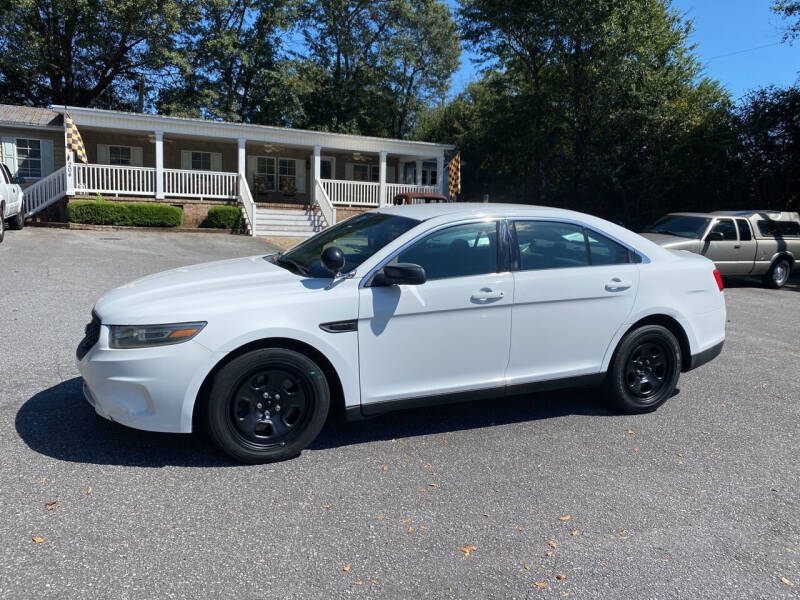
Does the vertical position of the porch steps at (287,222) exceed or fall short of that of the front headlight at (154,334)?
it exceeds it

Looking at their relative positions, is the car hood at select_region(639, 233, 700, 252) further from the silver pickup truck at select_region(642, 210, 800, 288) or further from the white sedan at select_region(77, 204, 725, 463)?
the white sedan at select_region(77, 204, 725, 463)

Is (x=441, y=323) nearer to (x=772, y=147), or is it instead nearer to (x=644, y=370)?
(x=644, y=370)

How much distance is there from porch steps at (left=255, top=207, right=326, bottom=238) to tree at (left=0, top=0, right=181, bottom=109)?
12.4m

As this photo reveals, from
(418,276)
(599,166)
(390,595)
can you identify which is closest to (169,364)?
(418,276)

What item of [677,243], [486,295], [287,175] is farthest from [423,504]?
[287,175]

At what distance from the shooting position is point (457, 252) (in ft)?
14.4

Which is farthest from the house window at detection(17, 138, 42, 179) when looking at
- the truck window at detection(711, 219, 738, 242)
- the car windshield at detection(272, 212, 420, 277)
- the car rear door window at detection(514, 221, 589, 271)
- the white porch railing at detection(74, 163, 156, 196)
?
the car rear door window at detection(514, 221, 589, 271)

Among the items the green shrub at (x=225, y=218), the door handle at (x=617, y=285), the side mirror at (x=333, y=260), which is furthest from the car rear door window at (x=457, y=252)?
the green shrub at (x=225, y=218)

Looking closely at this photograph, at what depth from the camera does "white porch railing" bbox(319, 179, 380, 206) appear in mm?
24562

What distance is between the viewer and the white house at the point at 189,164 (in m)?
20.9

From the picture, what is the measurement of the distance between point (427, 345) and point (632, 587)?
1920 mm

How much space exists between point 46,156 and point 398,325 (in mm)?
23290

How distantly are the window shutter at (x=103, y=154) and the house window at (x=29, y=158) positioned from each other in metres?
2.10

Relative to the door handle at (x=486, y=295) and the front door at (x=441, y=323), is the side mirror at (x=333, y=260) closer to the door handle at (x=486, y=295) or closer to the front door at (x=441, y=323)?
the front door at (x=441, y=323)
